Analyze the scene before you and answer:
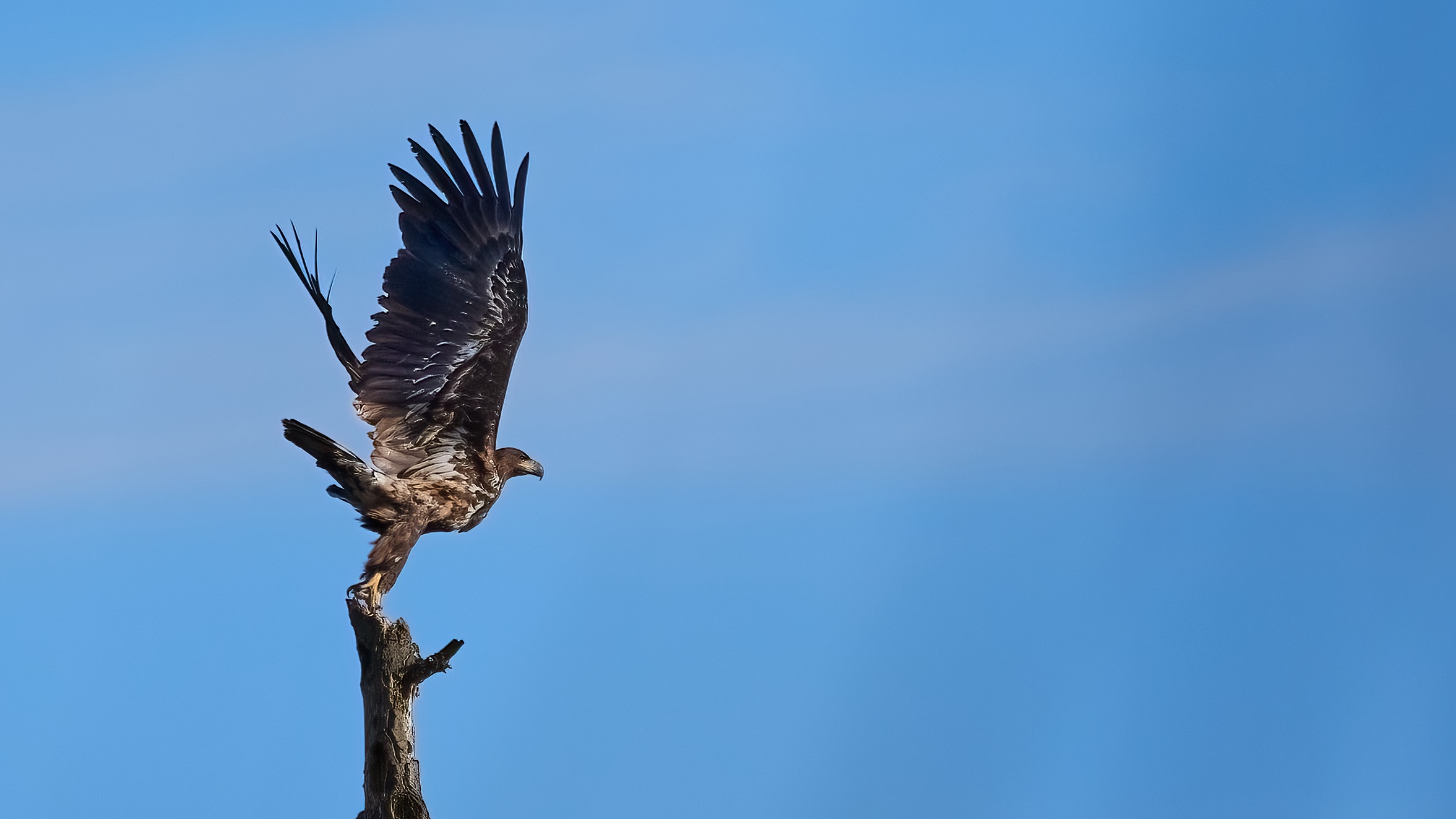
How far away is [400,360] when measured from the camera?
8992 millimetres

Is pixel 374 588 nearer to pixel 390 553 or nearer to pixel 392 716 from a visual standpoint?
pixel 390 553

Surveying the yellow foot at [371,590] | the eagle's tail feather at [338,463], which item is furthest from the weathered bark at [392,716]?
the eagle's tail feather at [338,463]

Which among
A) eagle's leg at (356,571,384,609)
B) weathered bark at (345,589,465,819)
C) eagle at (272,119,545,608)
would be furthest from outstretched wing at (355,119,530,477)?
weathered bark at (345,589,465,819)

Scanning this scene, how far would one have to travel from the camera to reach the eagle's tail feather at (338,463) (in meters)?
8.13

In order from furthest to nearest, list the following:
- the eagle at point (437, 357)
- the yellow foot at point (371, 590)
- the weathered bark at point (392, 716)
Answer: the eagle at point (437, 357)
the yellow foot at point (371, 590)
the weathered bark at point (392, 716)

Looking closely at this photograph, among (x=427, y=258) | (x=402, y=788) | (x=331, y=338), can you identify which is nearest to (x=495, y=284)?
(x=427, y=258)

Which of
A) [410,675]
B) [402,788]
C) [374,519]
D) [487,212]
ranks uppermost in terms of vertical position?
[487,212]

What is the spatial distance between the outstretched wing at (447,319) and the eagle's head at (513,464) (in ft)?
1.54

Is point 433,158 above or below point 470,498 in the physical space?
above

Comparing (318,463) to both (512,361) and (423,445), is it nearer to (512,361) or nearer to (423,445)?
(423,445)

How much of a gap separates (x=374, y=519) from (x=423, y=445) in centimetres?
67

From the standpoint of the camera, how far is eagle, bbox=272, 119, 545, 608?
8805 mm

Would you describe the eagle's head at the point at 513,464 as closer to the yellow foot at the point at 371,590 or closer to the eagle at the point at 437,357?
the eagle at the point at 437,357

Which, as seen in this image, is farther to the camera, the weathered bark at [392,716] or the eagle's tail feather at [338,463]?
the eagle's tail feather at [338,463]
